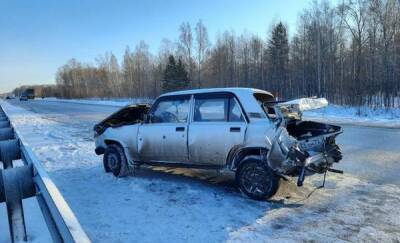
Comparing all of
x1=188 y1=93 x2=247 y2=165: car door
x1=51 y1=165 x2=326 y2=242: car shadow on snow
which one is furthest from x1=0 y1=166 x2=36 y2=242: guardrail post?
x1=188 y1=93 x2=247 y2=165: car door

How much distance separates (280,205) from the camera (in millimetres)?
5816

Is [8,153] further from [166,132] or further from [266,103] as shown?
[266,103]

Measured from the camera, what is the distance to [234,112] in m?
6.41

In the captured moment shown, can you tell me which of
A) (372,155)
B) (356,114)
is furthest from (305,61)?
(372,155)

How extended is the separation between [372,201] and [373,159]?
3.69m

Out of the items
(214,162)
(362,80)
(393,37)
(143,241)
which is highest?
(393,37)

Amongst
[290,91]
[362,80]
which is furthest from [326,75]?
[362,80]

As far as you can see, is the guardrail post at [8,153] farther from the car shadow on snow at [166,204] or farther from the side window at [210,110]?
the side window at [210,110]

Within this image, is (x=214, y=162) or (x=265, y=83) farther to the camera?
(x=265, y=83)

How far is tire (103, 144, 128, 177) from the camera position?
7895 millimetres

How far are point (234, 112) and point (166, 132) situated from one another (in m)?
1.47

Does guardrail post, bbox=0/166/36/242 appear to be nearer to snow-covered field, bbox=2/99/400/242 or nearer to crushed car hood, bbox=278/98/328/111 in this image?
snow-covered field, bbox=2/99/400/242

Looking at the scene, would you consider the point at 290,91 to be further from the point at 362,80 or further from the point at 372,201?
the point at 372,201

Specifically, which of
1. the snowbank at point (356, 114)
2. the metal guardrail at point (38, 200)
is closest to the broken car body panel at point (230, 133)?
the metal guardrail at point (38, 200)
